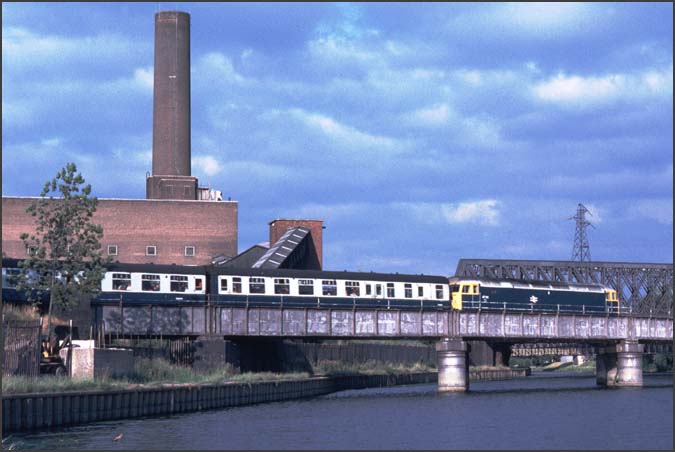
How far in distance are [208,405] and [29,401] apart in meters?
15.7

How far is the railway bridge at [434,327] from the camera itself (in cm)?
6850

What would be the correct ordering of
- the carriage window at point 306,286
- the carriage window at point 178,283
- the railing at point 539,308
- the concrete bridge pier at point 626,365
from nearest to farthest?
1. the carriage window at point 178,283
2. the carriage window at point 306,286
3. the railing at point 539,308
4. the concrete bridge pier at point 626,365

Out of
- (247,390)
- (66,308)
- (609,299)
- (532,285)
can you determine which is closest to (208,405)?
(247,390)

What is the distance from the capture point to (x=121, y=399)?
52.1m

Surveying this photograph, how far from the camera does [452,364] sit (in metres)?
77.2

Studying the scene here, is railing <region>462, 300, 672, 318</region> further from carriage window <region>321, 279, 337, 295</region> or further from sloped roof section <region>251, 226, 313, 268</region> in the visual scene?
sloped roof section <region>251, 226, 313, 268</region>

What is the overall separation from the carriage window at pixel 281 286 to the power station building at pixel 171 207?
126 ft

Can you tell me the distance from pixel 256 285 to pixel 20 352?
74.1ft

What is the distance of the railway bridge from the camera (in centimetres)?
6850

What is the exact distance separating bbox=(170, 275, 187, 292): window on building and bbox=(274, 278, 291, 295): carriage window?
633 cm

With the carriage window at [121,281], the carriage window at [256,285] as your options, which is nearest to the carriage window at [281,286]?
the carriage window at [256,285]

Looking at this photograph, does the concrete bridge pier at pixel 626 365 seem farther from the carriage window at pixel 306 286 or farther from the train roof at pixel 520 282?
the carriage window at pixel 306 286

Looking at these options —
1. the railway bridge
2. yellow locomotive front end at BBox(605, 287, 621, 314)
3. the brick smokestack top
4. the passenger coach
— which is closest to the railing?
yellow locomotive front end at BBox(605, 287, 621, 314)

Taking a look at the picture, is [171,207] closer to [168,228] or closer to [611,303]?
[168,228]
